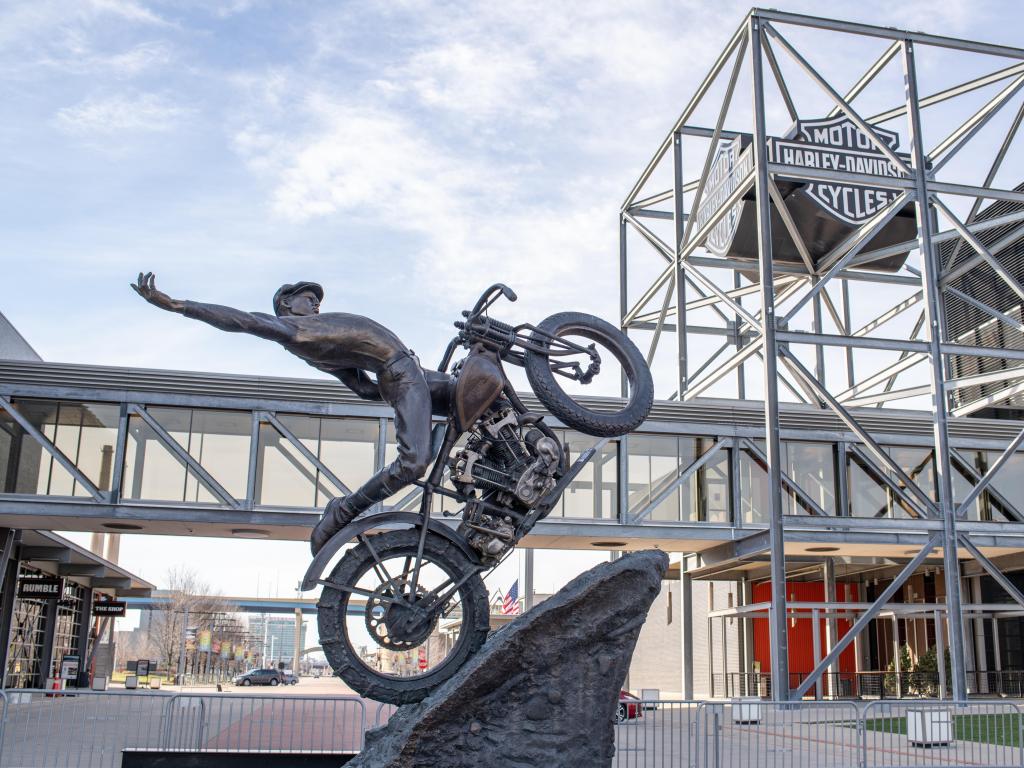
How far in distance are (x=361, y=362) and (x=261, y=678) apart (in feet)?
181

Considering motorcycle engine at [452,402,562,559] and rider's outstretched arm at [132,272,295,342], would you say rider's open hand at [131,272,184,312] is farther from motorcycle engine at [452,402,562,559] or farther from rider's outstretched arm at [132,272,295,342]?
motorcycle engine at [452,402,562,559]

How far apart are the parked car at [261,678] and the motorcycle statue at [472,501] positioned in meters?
54.2

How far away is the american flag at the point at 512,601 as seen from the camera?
48053 millimetres

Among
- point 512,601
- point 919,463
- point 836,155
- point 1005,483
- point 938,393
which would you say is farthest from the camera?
point 512,601

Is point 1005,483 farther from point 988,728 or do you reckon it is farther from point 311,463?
point 311,463

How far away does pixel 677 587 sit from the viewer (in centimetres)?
4291

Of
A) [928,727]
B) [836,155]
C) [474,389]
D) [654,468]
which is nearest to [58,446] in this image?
[654,468]

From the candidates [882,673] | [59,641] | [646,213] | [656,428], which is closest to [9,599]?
[59,641]

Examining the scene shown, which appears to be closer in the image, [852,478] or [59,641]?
[852,478]

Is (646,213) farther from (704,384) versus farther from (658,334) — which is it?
(704,384)

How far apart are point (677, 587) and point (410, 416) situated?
36.5m

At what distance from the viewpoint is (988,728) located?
1420 centimetres

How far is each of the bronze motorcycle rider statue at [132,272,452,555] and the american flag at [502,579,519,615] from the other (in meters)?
40.3

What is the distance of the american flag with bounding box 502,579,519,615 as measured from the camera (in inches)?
1892
